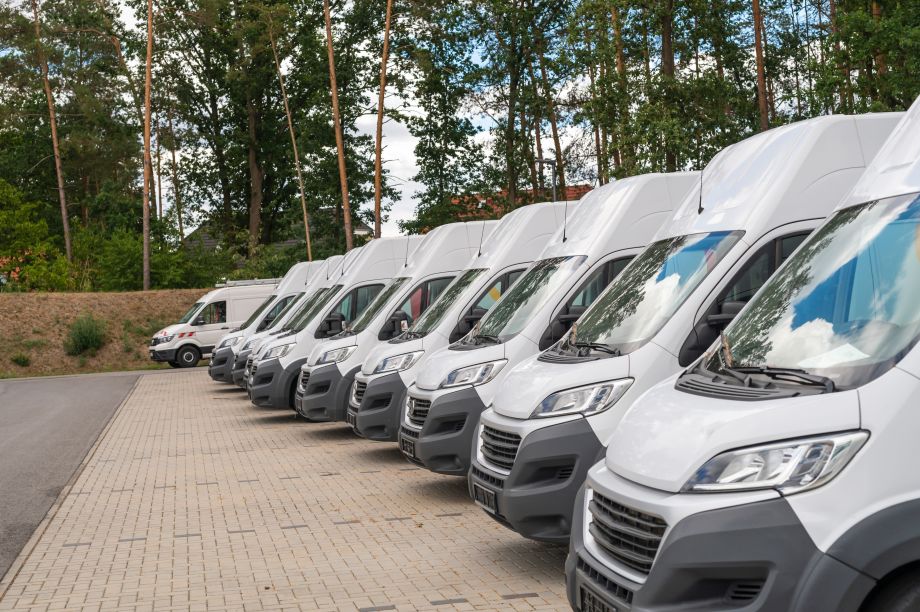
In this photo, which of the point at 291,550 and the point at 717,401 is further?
the point at 291,550

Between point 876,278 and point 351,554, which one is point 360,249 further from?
point 876,278

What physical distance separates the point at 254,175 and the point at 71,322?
12.2 meters

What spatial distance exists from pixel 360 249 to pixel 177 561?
35.4 feet

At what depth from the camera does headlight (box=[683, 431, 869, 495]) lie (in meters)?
3.86

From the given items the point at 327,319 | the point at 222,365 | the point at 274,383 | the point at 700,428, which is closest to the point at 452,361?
the point at 700,428

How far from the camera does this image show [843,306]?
14.6 ft

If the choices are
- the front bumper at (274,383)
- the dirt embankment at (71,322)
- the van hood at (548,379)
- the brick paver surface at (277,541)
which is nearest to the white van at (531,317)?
the brick paver surface at (277,541)

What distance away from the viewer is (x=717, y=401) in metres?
Answer: 4.39

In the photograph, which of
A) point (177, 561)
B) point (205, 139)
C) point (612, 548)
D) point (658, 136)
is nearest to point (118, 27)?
point (205, 139)

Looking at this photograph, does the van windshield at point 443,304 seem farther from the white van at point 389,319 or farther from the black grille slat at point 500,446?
the black grille slat at point 500,446

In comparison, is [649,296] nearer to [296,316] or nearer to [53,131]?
[296,316]

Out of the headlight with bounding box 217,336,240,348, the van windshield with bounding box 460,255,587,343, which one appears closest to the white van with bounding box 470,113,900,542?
the van windshield with bounding box 460,255,587,343

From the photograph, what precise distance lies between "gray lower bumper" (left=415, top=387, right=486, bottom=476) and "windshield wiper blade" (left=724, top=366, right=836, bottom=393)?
14.7 ft

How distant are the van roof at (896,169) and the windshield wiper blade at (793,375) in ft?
2.86
